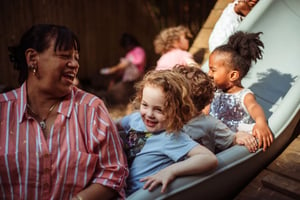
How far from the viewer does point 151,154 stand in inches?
59.1

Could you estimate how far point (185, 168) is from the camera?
1.38 meters

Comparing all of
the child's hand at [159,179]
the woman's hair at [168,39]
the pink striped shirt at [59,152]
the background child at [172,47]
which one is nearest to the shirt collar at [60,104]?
the pink striped shirt at [59,152]

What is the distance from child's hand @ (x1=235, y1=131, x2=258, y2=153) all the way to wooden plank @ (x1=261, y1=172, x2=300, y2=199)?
0.24 metres

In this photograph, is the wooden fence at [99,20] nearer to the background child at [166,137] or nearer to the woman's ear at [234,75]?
the woman's ear at [234,75]

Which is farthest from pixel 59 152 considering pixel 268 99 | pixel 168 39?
pixel 168 39

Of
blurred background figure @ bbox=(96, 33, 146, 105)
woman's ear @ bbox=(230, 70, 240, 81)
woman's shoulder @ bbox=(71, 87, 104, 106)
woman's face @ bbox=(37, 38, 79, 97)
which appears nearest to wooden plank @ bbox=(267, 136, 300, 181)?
woman's ear @ bbox=(230, 70, 240, 81)

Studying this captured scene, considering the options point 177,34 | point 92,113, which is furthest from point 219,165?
point 177,34

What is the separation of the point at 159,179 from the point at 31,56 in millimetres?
673

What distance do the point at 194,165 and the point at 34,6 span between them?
4.04 meters

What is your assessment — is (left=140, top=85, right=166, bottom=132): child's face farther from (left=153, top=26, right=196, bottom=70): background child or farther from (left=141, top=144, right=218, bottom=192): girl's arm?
(left=153, top=26, right=196, bottom=70): background child

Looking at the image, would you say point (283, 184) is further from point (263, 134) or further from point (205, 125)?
point (205, 125)

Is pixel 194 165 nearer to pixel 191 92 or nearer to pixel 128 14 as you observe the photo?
pixel 191 92

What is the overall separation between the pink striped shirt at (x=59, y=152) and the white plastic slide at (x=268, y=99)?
7.2 inches

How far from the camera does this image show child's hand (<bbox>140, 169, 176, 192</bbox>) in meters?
1.33
